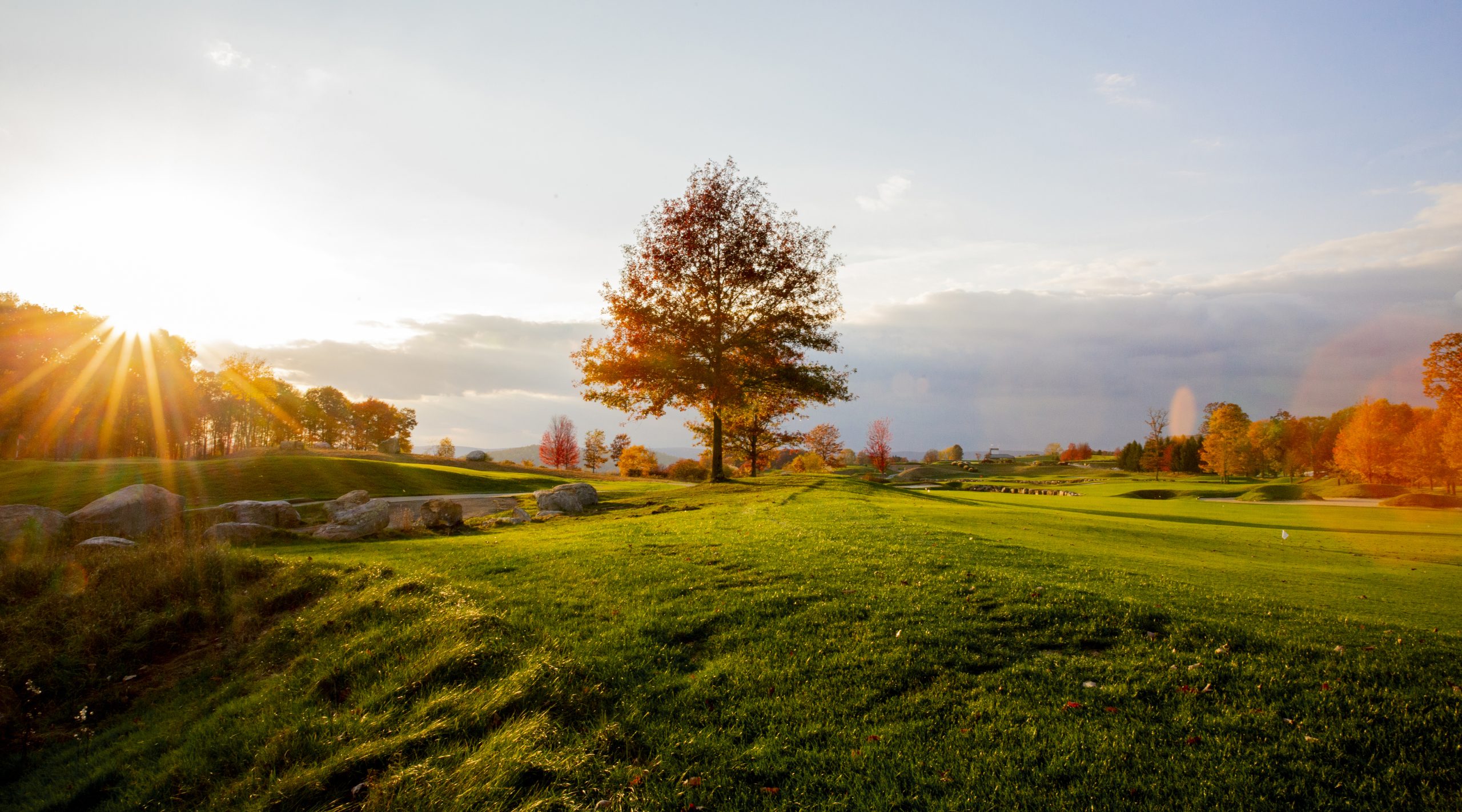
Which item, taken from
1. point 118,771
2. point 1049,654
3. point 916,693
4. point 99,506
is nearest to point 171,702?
point 118,771

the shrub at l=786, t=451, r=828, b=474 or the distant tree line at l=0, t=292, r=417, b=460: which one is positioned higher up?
the distant tree line at l=0, t=292, r=417, b=460

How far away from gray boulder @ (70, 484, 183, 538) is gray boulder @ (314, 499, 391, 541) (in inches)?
152

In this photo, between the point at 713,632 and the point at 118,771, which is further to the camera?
the point at 713,632

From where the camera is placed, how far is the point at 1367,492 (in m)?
52.3

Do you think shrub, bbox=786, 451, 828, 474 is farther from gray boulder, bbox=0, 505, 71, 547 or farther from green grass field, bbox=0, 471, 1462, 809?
gray boulder, bbox=0, 505, 71, 547

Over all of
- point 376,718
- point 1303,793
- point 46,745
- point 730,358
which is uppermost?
point 730,358

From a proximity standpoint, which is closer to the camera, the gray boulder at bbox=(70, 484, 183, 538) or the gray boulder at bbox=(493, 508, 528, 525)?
the gray boulder at bbox=(70, 484, 183, 538)

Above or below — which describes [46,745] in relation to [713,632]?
below

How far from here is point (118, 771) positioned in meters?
6.26

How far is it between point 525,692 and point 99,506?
75.8 ft

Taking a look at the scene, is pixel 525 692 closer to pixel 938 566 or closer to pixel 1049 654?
pixel 1049 654

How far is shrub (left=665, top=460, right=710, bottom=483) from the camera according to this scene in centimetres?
5849

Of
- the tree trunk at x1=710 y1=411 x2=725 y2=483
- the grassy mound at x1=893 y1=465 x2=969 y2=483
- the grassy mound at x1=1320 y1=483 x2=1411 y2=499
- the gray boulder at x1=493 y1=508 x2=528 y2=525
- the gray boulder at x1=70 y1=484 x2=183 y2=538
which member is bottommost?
the grassy mound at x1=893 y1=465 x2=969 y2=483

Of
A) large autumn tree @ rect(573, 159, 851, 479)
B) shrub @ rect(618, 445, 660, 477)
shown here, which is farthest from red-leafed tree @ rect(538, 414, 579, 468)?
large autumn tree @ rect(573, 159, 851, 479)
